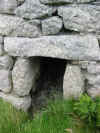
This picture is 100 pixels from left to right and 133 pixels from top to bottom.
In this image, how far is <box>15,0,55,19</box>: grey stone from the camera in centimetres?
221

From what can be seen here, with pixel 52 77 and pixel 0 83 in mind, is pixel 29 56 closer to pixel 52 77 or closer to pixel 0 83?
pixel 0 83

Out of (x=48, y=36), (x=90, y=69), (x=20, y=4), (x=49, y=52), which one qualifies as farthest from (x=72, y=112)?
(x=20, y=4)

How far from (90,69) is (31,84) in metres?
0.85

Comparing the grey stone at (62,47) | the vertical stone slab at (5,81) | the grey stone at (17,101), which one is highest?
the grey stone at (62,47)

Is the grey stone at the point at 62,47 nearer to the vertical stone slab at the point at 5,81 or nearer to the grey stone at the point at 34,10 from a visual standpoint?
the grey stone at the point at 34,10

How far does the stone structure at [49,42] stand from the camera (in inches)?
84.7

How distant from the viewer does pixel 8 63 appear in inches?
101

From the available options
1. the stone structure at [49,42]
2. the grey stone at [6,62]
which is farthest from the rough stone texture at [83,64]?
the grey stone at [6,62]

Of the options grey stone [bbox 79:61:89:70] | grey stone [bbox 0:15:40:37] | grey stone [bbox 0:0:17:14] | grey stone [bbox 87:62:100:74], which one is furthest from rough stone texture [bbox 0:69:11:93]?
grey stone [bbox 87:62:100:74]

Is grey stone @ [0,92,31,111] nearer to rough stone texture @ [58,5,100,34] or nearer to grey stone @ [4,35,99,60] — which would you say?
grey stone @ [4,35,99,60]

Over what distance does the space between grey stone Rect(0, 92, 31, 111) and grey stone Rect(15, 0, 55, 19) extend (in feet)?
3.44

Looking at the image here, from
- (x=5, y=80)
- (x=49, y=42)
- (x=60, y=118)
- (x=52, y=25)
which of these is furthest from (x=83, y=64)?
(x=5, y=80)

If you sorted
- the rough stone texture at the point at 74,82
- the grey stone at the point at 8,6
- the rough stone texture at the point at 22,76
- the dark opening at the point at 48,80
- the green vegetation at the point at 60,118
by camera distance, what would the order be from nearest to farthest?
1. the green vegetation at the point at 60,118
2. the rough stone texture at the point at 74,82
3. the grey stone at the point at 8,6
4. the rough stone texture at the point at 22,76
5. the dark opening at the point at 48,80

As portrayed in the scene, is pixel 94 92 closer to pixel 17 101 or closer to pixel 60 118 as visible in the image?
pixel 60 118
